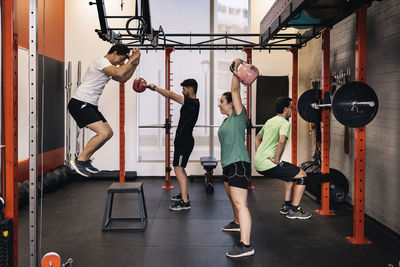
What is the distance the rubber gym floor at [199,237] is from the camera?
122 inches

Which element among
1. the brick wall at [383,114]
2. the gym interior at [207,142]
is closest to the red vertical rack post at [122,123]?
the gym interior at [207,142]

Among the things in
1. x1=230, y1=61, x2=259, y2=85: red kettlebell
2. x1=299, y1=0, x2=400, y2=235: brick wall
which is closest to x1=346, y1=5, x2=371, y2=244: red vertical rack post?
x1=299, y1=0, x2=400, y2=235: brick wall

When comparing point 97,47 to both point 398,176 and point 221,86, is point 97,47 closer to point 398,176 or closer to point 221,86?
point 221,86

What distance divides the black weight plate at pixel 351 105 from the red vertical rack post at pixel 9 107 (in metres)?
2.54

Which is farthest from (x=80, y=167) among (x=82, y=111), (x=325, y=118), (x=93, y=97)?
(x=325, y=118)

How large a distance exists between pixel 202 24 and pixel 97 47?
2.03 m

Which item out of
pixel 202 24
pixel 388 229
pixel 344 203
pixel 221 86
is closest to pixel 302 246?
pixel 388 229

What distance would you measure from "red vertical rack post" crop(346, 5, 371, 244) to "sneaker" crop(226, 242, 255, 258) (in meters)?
1.08

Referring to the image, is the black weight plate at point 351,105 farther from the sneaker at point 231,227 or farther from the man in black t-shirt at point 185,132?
the man in black t-shirt at point 185,132

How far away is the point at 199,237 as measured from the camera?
368 cm

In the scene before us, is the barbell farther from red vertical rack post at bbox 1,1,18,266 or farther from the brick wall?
red vertical rack post at bbox 1,1,18,266

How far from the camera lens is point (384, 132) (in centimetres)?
384

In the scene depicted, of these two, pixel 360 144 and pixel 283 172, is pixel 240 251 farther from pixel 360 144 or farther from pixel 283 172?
pixel 360 144

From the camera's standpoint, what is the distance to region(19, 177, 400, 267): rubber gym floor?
3102mm
